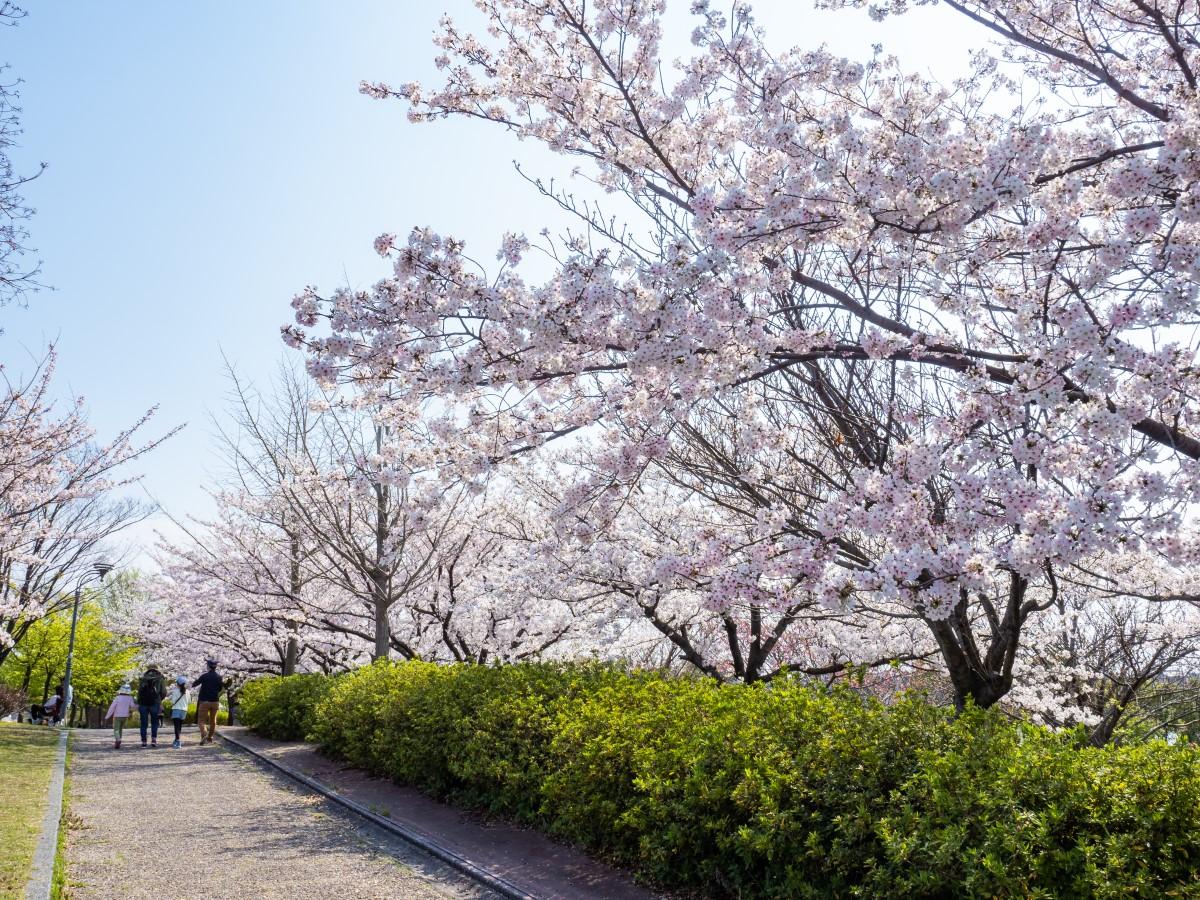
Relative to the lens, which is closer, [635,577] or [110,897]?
[110,897]

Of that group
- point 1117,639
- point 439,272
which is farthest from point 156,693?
point 1117,639

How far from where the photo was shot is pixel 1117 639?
14711 millimetres

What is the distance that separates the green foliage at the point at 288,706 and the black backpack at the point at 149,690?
6.31ft

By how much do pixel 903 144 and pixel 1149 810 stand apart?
3285mm

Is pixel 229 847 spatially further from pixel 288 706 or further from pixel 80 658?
pixel 80 658

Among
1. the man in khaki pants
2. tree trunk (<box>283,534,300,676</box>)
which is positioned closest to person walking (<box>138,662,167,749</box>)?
the man in khaki pants

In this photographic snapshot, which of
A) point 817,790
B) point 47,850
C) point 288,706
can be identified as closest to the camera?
point 817,790

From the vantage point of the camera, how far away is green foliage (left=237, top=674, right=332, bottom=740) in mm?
14695

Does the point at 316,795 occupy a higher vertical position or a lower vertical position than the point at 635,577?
lower

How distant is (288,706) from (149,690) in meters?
2.39

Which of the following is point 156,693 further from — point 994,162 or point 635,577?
point 994,162

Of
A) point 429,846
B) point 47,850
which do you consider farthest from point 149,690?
point 429,846

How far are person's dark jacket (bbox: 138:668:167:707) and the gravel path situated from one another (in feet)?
15.5

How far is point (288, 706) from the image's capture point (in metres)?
15.7
